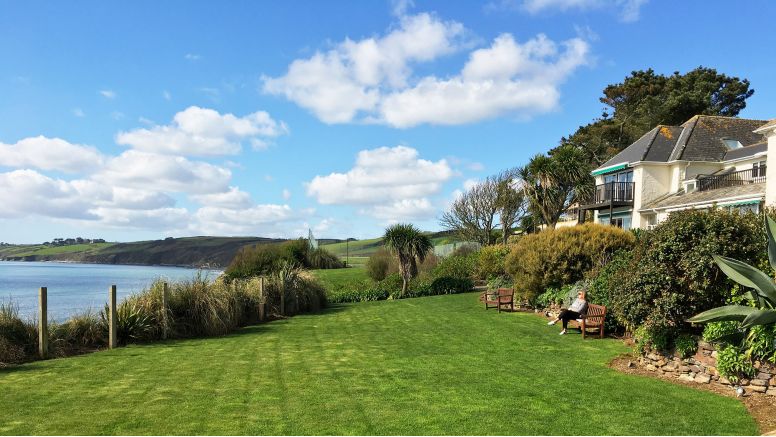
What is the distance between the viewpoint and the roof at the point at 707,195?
24.4m

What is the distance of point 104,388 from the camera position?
828 centimetres

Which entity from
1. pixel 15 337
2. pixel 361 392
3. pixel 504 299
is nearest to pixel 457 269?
pixel 504 299

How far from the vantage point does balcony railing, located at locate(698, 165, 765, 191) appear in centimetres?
2771

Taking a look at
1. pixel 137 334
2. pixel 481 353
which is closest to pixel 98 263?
pixel 137 334

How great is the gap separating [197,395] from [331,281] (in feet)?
85.7

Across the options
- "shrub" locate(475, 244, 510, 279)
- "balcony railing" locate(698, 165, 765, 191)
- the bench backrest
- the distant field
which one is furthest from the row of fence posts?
"balcony railing" locate(698, 165, 765, 191)

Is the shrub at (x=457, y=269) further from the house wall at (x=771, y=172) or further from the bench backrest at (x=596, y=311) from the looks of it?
the bench backrest at (x=596, y=311)

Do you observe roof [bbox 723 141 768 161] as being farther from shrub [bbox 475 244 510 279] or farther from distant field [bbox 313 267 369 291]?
distant field [bbox 313 267 369 291]

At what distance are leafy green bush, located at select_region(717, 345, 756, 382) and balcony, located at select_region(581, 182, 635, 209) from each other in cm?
2735

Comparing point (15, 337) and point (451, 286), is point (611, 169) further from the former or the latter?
point (15, 337)

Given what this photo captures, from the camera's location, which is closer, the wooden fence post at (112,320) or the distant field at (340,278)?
the wooden fence post at (112,320)

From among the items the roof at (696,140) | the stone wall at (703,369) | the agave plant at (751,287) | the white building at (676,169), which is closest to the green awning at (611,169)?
the white building at (676,169)

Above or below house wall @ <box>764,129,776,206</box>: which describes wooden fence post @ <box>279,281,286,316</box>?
below

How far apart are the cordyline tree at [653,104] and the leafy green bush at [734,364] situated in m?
41.2
